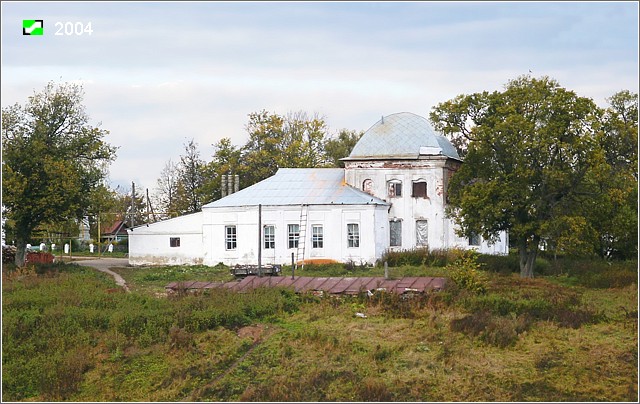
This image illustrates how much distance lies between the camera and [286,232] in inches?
1698

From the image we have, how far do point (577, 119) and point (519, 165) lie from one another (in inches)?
103

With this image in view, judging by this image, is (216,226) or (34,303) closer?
(34,303)

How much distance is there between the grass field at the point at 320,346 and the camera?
68.9 ft

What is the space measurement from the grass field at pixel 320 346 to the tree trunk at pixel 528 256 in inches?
203

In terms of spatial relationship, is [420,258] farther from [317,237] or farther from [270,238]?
[270,238]

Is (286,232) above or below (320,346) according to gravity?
above

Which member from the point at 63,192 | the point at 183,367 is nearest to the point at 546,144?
the point at 183,367

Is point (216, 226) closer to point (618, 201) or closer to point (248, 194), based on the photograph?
point (248, 194)

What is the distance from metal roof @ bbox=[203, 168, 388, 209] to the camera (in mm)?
43062

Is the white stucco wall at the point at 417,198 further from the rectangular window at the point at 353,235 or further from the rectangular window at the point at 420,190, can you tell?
the rectangular window at the point at 353,235

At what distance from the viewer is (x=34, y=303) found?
27.5 meters

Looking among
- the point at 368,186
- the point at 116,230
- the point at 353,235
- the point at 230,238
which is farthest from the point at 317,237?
the point at 116,230

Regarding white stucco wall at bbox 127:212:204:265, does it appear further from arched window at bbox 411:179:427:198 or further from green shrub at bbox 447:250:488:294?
green shrub at bbox 447:250:488:294

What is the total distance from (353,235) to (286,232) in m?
3.12
